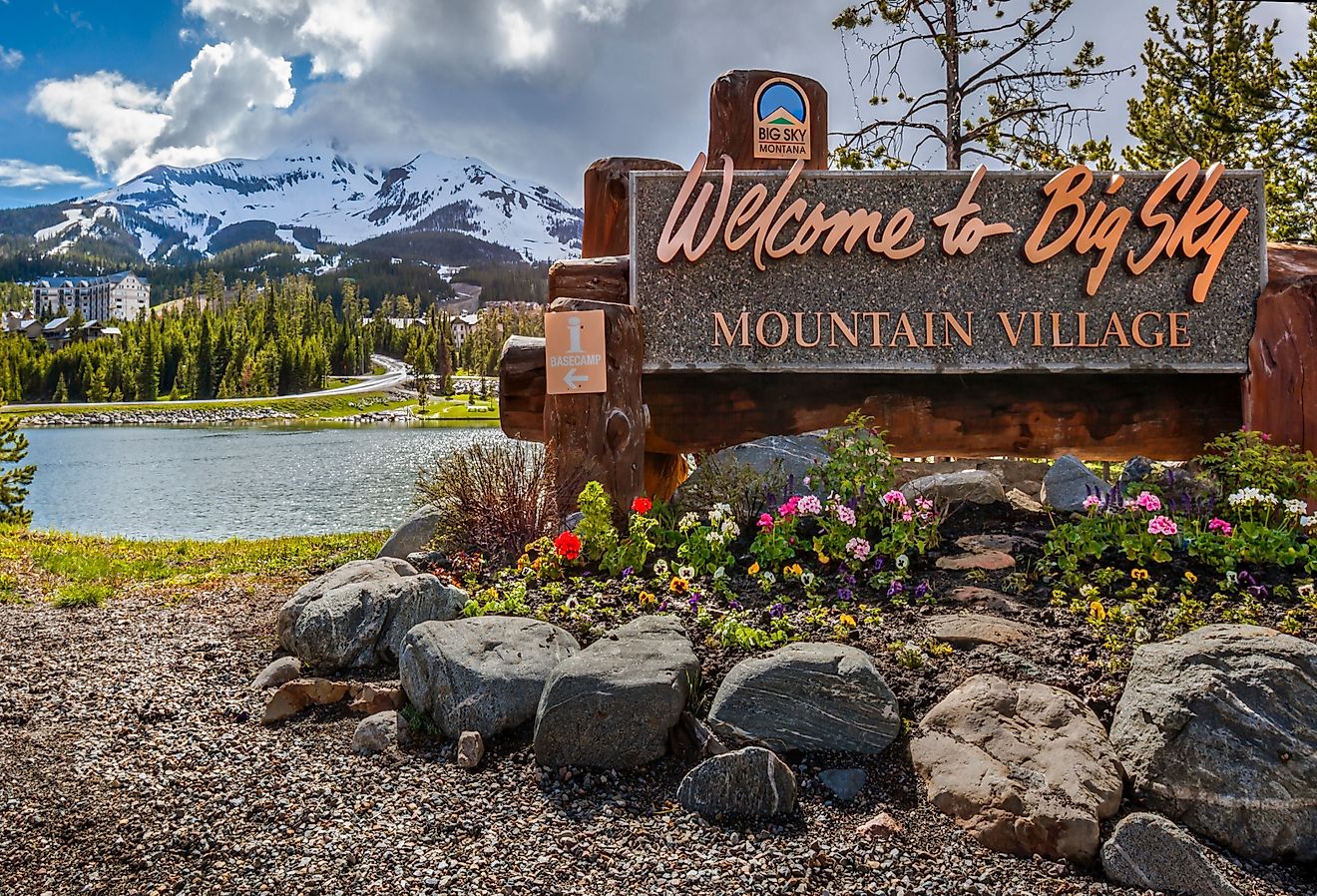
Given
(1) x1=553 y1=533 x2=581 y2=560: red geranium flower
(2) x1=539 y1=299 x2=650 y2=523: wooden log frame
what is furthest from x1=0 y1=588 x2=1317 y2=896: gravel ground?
(2) x1=539 y1=299 x2=650 y2=523: wooden log frame

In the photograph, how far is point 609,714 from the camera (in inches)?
126

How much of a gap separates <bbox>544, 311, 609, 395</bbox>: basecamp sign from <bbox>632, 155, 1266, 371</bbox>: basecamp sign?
67cm

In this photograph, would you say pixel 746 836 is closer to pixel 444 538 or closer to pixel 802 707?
pixel 802 707

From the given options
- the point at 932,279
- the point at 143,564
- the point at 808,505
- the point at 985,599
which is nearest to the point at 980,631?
the point at 985,599

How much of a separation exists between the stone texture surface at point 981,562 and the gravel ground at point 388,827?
177cm

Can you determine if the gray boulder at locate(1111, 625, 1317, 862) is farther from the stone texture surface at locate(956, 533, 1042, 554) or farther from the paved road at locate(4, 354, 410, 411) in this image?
the paved road at locate(4, 354, 410, 411)

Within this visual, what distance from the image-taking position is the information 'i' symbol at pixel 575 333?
6.04m

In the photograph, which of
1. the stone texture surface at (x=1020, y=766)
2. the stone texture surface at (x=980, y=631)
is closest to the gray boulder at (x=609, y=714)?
the stone texture surface at (x=1020, y=766)

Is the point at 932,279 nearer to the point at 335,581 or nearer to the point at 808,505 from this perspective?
Result: the point at 808,505

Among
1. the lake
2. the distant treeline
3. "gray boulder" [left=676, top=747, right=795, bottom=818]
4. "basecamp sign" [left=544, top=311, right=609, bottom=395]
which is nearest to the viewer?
"gray boulder" [left=676, top=747, right=795, bottom=818]

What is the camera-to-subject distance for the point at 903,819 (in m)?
2.88

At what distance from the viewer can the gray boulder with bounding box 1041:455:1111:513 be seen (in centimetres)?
569

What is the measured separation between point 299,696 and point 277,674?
0.43 metres

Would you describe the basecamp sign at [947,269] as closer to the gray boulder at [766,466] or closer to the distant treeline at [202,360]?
the gray boulder at [766,466]
